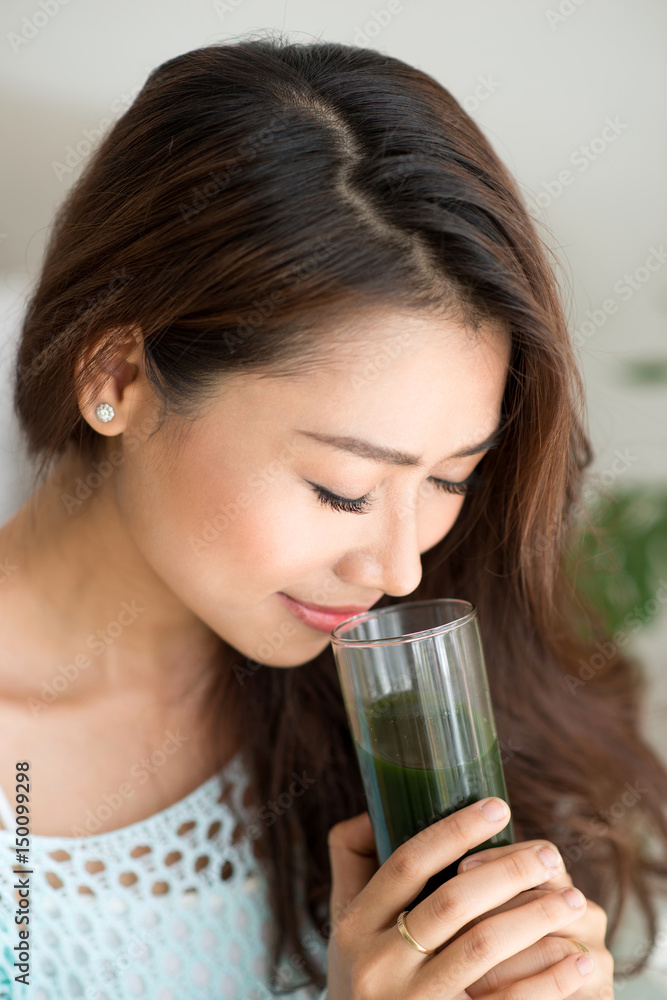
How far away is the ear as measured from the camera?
1.08m

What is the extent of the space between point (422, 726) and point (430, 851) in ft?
0.47

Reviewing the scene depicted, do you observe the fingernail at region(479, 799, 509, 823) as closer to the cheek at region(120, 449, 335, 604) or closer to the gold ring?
the gold ring

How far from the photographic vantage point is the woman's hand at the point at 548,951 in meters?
0.93

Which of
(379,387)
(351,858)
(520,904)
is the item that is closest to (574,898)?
(520,904)

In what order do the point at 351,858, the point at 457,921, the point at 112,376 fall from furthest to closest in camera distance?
the point at 351,858
the point at 112,376
the point at 457,921

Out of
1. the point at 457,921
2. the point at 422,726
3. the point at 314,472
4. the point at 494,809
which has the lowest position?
the point at 457,921

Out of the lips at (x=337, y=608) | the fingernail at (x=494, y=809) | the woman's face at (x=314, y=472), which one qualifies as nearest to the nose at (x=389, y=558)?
the woman's face at (x=314, y=472)

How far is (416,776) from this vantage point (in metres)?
0.92

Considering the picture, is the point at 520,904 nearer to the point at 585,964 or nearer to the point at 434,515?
the point at 585,964

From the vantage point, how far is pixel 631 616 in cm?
187

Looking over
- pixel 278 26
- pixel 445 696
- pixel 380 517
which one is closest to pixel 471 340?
pixel 380 517

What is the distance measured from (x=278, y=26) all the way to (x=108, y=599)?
1.24 m

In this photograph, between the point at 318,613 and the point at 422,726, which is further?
the point at 318,613

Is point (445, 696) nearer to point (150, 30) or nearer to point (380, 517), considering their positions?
point (380, 517)
